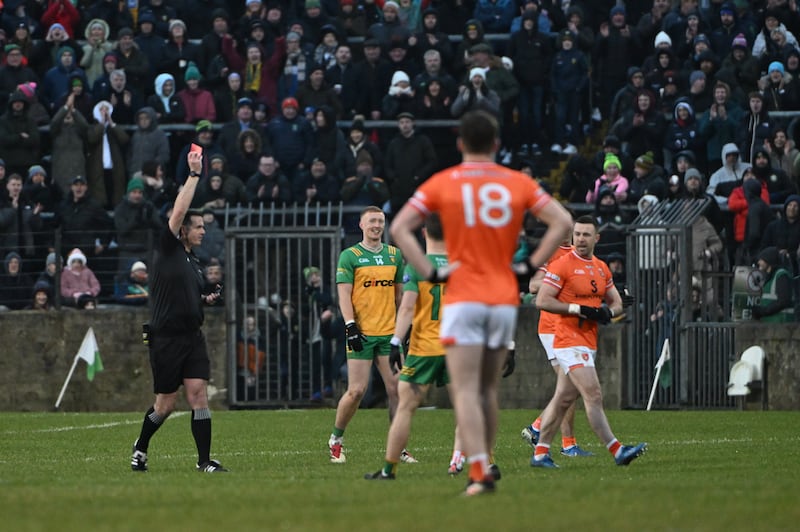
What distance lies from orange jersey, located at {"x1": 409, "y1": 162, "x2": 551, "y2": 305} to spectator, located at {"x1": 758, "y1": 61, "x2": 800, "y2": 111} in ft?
58.4

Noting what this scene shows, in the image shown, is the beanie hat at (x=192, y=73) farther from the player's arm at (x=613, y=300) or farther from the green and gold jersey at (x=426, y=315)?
the player's arm at (x=613, y=300)

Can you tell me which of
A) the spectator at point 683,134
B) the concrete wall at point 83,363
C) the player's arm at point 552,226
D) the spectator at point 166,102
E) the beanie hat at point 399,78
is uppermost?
the beanie hat at point 399,78

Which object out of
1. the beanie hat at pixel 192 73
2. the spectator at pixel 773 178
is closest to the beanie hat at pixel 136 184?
the beanie hat at pixel 192 73

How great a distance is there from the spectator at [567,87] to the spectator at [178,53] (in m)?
6.10

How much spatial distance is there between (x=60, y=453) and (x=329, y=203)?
9.47m

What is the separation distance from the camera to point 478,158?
10078 millimetres

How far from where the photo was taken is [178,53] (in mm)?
28984

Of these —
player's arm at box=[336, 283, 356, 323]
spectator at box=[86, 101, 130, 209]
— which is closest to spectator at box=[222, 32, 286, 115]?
spectator at box=[86, 101, 130, 209]

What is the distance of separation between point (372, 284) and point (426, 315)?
2.64m

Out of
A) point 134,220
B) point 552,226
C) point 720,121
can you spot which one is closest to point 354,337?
point 552,226

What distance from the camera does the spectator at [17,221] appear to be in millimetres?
25500

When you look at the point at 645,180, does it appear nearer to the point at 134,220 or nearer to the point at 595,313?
the point at 134,220

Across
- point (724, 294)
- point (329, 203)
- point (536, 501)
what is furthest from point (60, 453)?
point (724, 294)

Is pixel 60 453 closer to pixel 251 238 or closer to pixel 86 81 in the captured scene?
pixel 251 238
